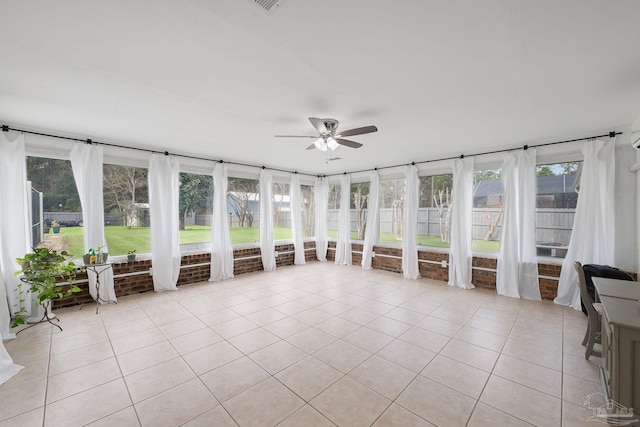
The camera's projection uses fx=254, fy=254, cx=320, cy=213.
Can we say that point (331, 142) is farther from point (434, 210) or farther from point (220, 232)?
point (434, 210)

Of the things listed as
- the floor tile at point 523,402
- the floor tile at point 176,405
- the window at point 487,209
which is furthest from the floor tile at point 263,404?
the window at point 487,209

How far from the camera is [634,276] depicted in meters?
3.36

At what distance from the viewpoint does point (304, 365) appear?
2.41 m

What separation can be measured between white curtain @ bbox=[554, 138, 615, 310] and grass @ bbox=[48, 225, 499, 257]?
112 centimetres

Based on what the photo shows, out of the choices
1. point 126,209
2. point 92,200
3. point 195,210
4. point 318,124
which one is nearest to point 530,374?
point 318,124

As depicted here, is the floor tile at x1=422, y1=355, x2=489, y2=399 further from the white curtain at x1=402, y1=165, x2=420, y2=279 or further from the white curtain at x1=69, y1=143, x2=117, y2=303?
the white curtain at x1=69, y1=143, x2=117, y2=303

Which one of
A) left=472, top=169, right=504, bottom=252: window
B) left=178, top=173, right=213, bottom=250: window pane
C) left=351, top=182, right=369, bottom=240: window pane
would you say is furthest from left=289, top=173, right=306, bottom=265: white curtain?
left=472, top=169, right=504, bottom=252: window

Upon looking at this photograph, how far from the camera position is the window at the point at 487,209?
4.76m

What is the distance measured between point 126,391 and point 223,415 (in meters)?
0.91

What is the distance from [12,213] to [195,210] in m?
2.45

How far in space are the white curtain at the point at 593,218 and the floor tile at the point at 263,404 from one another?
4348 millimetres

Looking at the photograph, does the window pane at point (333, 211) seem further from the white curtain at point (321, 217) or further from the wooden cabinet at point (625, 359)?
the wooden cabinet at point (625, 359)

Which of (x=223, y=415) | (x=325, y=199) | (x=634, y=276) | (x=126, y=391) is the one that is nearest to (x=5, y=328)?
(x=126, y=391)

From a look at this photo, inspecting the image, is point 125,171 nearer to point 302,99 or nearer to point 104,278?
point 104,278
